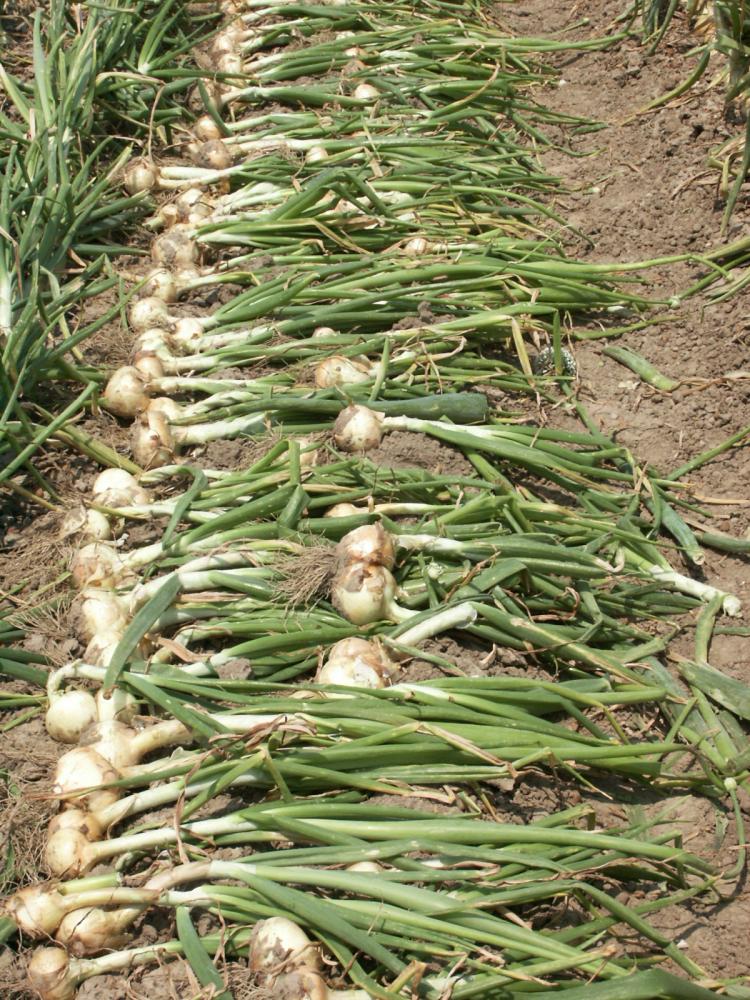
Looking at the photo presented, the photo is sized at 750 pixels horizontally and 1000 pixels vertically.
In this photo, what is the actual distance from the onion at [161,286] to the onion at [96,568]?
1087 millimetres

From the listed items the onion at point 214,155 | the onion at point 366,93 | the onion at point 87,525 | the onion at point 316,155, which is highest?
the onion at point 366,93

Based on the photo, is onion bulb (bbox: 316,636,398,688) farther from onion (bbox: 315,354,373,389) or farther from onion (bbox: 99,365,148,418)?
onion (bbox: 99,365,148,418)

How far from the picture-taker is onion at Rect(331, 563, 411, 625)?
1.99m

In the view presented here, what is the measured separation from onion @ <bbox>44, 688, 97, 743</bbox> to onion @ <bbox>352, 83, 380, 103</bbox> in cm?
255

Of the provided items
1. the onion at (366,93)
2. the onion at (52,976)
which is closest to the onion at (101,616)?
the onion at (52,976)

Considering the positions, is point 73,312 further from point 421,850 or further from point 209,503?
point 421,850

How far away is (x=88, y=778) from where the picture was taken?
181cm

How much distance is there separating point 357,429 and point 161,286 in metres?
1.05

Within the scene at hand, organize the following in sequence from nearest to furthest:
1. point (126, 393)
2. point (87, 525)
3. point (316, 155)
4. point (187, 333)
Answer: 1. point (87, 525)
2. point (126, 393)
3. point (187, 333)
4. point (316, 155)

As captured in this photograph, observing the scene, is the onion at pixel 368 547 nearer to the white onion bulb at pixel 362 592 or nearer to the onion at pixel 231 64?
the white onion bulb at pixel 362 592

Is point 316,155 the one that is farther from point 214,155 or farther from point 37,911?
point 37,911

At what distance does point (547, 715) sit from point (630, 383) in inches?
48.5

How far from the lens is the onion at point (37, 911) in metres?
1.67

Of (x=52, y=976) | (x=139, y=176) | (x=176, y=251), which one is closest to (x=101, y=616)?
(x=52, y=976)
